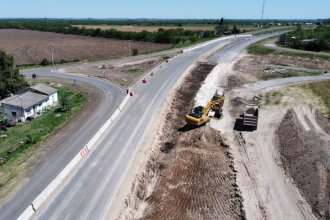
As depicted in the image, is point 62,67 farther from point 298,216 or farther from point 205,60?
point 298,216

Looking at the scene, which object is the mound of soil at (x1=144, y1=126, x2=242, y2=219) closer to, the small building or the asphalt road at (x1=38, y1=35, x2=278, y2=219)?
the asphalt road at (x1=38, y1=35, x2=278, y2=219)

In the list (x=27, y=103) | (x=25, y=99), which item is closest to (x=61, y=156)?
(x=27, y=103)

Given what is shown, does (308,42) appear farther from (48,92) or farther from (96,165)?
(96,165)

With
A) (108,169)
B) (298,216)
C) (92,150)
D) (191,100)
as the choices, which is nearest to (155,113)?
(191,100)

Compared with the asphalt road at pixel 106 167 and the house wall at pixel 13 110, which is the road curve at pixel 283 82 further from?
the house wall at pixel 13 110

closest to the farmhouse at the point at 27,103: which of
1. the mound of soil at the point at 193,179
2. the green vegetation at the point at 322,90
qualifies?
the mound of soil at the point at 193,179


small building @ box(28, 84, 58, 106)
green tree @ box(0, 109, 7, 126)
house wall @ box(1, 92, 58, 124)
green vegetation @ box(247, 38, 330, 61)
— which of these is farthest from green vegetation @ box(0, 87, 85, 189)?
green vegetation @ box(247, 38, 330, 61)
